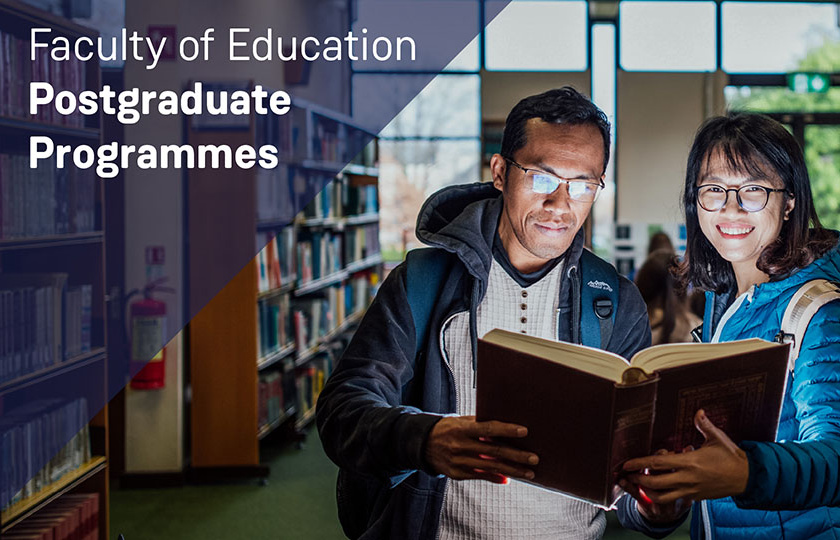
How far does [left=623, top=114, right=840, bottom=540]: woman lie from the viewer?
1314 mm

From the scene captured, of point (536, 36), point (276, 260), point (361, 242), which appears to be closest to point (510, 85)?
point (536, 36)

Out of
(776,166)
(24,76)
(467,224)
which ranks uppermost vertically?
(24,76)

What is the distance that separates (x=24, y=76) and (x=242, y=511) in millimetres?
2583

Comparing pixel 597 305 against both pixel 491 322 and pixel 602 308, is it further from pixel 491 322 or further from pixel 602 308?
pixel 491 322

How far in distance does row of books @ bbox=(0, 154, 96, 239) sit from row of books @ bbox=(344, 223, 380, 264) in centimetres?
398

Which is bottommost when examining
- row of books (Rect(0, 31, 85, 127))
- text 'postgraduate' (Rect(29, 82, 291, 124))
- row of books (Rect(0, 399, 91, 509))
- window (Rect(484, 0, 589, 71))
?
row of books (Rect(0, 399, 91, 509))

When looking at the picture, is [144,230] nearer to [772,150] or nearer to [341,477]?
[341,477]

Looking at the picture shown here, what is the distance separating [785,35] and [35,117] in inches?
345

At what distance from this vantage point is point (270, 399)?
18.1 ft

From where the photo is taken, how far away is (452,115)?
949 cm

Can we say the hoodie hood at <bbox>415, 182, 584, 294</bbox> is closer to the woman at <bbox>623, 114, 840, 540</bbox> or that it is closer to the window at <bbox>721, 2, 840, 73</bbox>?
the woman at <bbox>623, 114, 840, 540</bbox>

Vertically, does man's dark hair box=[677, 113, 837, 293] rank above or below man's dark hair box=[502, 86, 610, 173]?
below

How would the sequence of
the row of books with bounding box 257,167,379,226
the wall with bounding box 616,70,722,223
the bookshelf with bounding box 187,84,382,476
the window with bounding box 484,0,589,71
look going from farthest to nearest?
the window with bounding box 484,0,589,71 < the wall with bounding box 616,70,722,223 < the row of books with bounding box 257,167,379,226 < the bookshelf with bounding box 187,84,382,476

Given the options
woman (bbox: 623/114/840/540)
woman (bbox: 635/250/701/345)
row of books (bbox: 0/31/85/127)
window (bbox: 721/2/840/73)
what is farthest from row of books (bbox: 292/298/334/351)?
window (bbox: 721/2/840/73)
